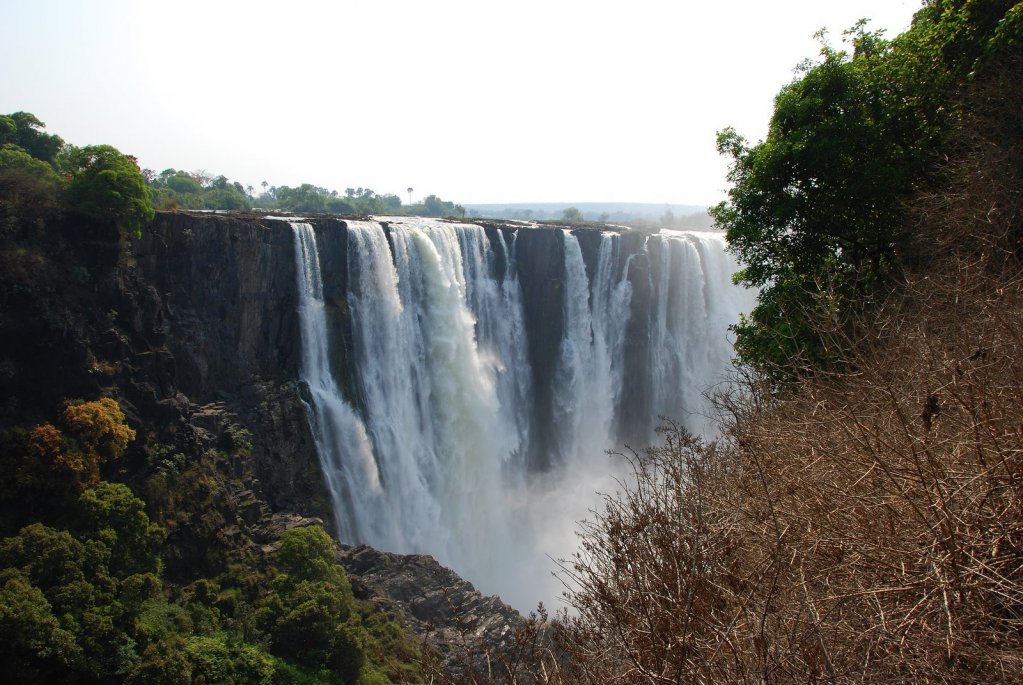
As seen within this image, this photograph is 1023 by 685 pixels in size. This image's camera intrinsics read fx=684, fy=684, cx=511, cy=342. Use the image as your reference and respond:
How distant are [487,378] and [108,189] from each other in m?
15.2

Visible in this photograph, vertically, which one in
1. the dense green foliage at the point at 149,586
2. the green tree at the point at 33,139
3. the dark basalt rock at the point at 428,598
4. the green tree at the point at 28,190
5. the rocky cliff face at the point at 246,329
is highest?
the green tree at the point at 33,139

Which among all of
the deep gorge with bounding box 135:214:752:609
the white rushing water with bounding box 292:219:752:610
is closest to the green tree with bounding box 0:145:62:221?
the deep gorge with bounding box 135:214:752:609

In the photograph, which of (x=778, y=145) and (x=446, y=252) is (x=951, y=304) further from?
(x=446, y=252)

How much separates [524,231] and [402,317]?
8139mm

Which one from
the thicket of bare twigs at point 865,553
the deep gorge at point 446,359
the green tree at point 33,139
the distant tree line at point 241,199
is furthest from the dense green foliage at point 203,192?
the thicket of bare twigs at point 865,553

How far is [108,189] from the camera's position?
1923 cm

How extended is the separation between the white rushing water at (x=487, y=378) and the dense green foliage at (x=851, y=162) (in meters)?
12.9

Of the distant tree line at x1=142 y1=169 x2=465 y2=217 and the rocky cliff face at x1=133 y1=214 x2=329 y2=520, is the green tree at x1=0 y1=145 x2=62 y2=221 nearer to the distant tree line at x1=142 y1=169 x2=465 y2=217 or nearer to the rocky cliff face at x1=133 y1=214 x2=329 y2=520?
the rocky cliff face at x1=133 y1=214 x2=329 y2=520

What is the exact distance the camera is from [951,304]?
854cm

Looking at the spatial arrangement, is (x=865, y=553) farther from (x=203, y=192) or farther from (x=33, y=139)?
(x=203, y=192)

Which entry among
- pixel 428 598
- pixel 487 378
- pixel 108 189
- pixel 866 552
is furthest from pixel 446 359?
pixel 866 552

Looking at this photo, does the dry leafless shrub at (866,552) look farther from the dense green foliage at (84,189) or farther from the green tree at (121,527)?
the dense green foliage at (84,189)

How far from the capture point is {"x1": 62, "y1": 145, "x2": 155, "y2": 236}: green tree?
19.2 metres

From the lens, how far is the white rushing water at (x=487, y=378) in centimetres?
2411
